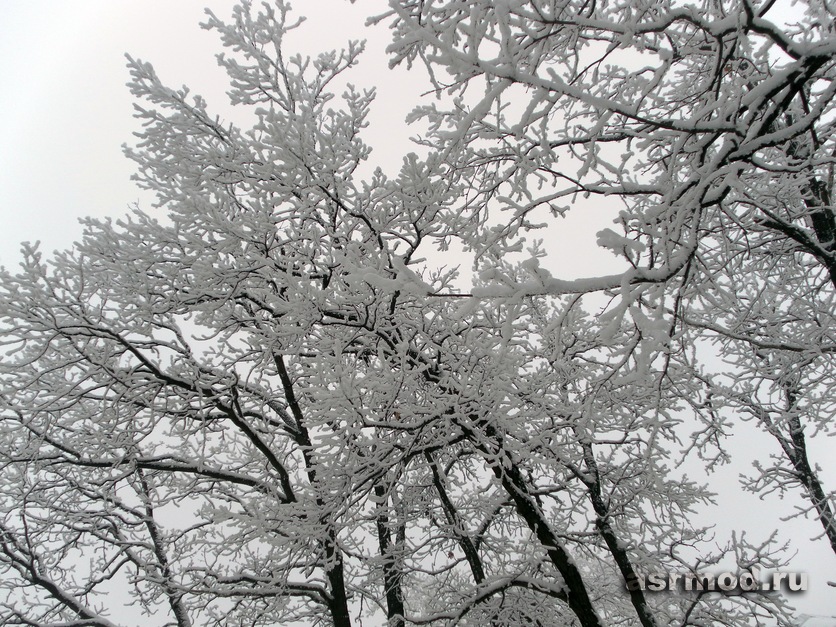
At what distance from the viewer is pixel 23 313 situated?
14.8 feet

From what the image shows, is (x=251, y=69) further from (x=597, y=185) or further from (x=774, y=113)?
(x=774, y=113)

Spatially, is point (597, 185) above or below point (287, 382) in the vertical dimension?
below

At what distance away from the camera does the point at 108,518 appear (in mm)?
6402

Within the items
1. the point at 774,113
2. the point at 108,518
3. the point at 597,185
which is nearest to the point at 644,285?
the point at 597,185

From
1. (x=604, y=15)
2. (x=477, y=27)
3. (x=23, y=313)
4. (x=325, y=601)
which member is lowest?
(x=325, y=601)

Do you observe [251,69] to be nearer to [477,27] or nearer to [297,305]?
[297,305]

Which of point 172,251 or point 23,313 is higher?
point 172,251

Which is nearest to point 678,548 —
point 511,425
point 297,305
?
point 511,425

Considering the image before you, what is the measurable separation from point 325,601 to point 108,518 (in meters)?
3.17

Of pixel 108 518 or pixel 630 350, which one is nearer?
pixel 630 350

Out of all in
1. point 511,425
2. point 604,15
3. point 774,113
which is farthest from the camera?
point 511,425

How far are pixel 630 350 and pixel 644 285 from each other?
48 cm

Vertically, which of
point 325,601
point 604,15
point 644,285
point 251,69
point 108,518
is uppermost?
point 251,69

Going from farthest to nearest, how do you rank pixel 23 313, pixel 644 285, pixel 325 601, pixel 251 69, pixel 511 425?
pixel 325 601
pixel 251 69
pixel 23 313
pixel 511 425
pixel 644 285
